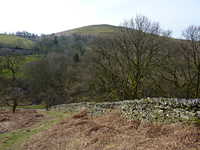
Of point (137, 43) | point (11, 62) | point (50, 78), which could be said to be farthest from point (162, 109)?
point (11, 62)

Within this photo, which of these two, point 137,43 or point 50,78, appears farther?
point 50,78

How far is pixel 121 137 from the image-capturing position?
194 inches

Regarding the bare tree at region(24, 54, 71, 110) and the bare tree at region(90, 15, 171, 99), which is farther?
the bare tree at region(24, 54, 71, 110)

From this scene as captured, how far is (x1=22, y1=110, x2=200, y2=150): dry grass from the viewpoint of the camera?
3874 millimetres

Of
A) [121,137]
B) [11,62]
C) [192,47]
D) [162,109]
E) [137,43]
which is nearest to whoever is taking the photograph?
[121,137]

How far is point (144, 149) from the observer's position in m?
3.83

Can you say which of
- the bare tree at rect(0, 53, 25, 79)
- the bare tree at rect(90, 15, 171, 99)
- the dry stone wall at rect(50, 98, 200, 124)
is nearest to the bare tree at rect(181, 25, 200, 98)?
the bare tree at rect(90, 15, 171, 99)

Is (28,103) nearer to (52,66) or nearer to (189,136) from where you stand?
(52,66)

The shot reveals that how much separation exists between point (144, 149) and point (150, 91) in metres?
16.5

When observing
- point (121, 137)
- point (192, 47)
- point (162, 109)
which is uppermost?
point (192, 47)

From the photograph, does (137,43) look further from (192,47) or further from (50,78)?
(50,78)

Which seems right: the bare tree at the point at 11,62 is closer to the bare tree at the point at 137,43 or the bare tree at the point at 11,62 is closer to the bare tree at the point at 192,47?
the bare tree at the point at 137,43

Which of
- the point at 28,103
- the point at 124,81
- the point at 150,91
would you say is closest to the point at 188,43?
the point at 124,81

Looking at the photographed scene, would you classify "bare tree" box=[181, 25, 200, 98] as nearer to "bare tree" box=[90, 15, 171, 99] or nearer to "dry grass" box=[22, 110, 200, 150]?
"bare tree" box=[90, 15, 171, 99]
